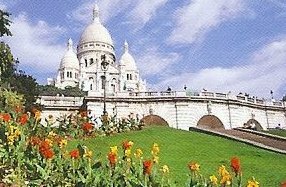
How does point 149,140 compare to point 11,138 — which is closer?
point 11,138

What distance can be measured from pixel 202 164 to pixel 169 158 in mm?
1360

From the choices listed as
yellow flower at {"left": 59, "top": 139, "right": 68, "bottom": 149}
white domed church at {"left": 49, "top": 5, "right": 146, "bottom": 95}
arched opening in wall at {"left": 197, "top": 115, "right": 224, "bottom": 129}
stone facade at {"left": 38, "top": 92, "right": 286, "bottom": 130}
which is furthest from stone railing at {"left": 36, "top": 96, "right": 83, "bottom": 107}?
white domed church at {"left": 49, "top": 5, "right": 146, "bottom": 95}

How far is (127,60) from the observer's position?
4510 inches

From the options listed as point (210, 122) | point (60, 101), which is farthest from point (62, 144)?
point (60, 101)

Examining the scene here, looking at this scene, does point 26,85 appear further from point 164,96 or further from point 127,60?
point 127,60

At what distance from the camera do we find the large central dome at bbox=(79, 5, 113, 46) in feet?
355

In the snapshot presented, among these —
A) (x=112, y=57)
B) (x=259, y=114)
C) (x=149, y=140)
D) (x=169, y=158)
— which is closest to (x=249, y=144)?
(x=149, y=140)

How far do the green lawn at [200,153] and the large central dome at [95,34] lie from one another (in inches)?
3372

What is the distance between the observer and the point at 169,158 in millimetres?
15172

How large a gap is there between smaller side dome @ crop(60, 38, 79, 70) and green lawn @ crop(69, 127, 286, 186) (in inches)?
3393

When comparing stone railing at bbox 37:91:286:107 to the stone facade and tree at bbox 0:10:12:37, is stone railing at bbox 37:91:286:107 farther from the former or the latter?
tree at bbox 0:10:12:37

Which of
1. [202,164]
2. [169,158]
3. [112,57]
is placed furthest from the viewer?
[112,57]

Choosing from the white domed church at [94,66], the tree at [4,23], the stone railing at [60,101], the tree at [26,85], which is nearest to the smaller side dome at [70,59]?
the white domed church at [94,66]

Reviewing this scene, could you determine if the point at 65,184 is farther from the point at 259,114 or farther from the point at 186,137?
the point at 259,114
